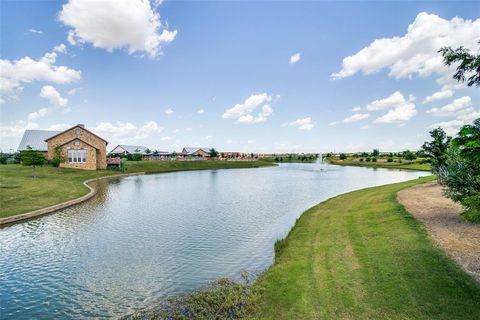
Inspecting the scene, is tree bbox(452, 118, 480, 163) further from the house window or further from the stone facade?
the house window

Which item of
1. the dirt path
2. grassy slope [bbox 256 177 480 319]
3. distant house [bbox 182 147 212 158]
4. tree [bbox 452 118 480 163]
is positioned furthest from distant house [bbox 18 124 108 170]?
distant house [bbox 182 147 212 158]

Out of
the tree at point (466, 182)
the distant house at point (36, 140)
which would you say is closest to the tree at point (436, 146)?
the tree at point (466, 182)

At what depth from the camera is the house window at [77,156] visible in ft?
206

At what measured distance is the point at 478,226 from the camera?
626 inches

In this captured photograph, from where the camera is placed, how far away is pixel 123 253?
16438mm

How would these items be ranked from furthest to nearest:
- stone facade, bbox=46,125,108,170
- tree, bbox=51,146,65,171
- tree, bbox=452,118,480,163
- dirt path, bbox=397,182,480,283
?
stone facade, bbox=46,125,108,170, tree, bbox=51,146,65,171, dirt path, bbox=397,182,480,283, tree, bbox=452,118,480,163

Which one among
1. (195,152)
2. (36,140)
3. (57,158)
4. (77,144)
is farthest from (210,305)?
(195,152)

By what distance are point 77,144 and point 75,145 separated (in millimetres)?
457

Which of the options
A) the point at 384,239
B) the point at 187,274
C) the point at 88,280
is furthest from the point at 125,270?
the point at 384,239

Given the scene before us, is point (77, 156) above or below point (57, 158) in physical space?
above

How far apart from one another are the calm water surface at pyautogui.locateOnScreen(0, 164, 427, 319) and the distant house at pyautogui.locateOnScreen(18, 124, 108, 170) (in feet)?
126

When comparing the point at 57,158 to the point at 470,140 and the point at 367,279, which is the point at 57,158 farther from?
the point at 470,140

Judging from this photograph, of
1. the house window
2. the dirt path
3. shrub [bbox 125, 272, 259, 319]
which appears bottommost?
shrub [bbox 125, 272, 259, 319]

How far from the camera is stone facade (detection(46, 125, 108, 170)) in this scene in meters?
62.4
